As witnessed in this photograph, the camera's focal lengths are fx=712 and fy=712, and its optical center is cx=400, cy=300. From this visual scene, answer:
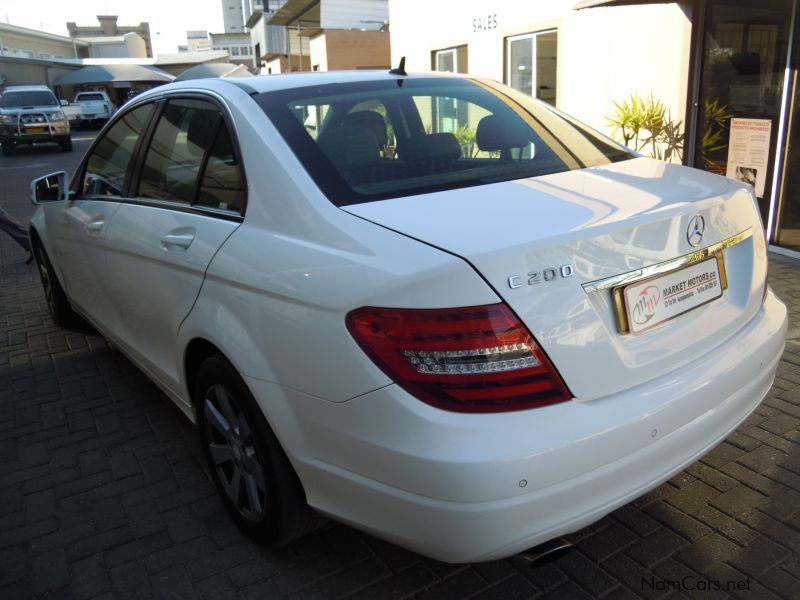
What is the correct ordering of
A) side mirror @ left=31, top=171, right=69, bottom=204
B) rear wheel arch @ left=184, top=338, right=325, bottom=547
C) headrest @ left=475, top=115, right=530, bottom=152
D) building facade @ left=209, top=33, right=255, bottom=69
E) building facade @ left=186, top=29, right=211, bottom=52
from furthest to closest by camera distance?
building facade @ left=186, top=29, right=211, bottom=52 < building facade @ left=209, top=33, right=255, bottom=69 < side mirror @ left=31, top=171, right=69, bottom=204 < headrest @ left=475, top=115, right=530, bottom=152 < rear wheel arch @ left=184, top=338, right=325, bottom=547

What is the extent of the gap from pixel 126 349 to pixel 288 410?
5.93ft

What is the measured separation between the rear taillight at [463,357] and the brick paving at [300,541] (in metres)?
0.91

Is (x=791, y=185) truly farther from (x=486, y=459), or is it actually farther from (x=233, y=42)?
(x=233, y=42)

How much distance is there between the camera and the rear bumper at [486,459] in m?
1.78

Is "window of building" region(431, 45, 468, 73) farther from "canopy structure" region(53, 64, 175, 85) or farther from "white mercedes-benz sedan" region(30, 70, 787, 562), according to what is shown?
"canopy structure" region(53, 64, 175, 85)

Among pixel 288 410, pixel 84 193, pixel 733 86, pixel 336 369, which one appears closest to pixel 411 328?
pixel 336 369

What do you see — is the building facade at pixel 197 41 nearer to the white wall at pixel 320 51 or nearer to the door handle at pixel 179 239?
the white wall at pixel 320 51

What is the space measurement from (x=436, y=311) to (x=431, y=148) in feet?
3.67

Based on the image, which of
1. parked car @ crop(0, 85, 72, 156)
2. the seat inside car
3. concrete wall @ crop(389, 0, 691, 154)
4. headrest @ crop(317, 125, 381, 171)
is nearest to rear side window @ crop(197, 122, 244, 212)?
headrest @ crop(317, 125, 381, 171)

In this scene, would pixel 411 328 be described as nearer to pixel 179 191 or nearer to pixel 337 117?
pixel 337 117

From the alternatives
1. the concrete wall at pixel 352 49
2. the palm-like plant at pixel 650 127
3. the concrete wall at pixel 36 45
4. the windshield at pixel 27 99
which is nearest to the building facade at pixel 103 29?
the concrete wall at pixel 36 45

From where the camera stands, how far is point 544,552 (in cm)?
194

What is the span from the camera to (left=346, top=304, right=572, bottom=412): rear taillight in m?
1.79

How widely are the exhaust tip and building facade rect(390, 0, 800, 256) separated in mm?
5418
